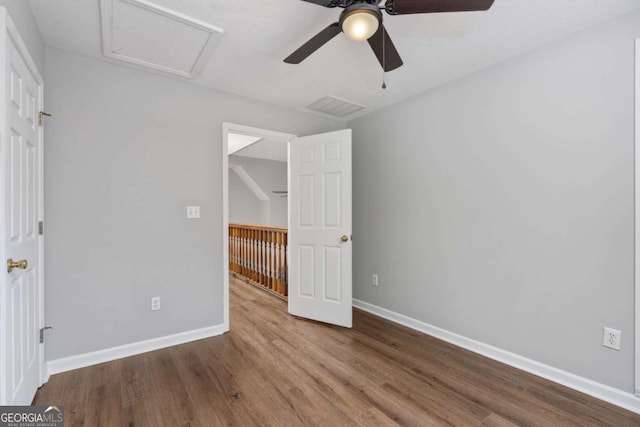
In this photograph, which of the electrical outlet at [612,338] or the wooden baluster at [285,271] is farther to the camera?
the wooden baluster at [285,271]

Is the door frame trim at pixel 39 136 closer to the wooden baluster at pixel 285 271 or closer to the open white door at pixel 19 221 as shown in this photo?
the open white door at pixel 19 221

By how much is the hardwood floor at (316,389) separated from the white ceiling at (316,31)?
237 cm

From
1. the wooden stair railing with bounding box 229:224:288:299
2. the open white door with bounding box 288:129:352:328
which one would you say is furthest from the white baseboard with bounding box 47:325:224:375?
the wooden stair railing with bounding box 229:224:288:299

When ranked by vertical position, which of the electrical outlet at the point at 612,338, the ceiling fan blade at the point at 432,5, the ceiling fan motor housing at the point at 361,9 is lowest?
the electrical outlet at the point at 612,338

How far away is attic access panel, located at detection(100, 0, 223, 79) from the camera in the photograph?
1.78 meters

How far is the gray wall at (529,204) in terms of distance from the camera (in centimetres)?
186

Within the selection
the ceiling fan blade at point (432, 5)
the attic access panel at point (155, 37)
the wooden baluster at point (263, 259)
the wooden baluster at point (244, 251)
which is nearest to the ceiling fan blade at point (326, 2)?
the ceiling fan blade at point (432, 5)

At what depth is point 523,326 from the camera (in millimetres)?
2250

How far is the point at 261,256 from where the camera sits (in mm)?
4531

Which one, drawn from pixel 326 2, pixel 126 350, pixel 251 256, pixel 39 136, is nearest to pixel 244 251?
pixel 251 256

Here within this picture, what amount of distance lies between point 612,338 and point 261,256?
12.5 ft

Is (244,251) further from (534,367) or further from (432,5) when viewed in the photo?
(432,5)

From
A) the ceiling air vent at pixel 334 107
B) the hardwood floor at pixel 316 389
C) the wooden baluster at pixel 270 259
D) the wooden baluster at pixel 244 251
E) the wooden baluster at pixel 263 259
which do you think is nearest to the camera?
the hardwood floor at pixel 316 389

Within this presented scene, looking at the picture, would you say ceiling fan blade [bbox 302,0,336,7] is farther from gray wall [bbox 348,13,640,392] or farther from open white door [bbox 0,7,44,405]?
gray wall [bbox 348,13,640,392]
